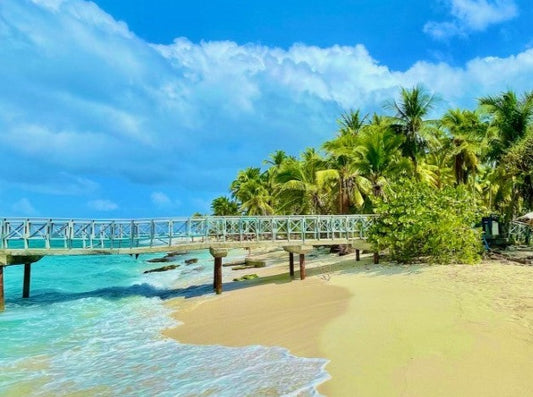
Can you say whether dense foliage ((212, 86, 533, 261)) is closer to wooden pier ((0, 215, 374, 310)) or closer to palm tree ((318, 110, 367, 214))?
palm tree ((318, 110, 367, 214))

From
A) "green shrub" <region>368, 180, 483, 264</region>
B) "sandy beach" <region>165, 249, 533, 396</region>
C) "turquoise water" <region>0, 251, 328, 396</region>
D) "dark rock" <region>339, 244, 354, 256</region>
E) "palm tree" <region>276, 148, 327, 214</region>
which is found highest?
"palm tree" <region>276, 148, 327, 214</region>

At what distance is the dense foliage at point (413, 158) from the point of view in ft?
76.3

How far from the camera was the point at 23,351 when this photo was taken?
11.1 m

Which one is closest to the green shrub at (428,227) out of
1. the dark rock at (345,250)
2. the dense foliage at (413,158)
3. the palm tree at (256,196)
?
the dense foliage at (413,158)

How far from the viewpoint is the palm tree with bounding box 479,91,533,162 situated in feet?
76.4

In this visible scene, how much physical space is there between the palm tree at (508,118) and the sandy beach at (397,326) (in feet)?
33.0

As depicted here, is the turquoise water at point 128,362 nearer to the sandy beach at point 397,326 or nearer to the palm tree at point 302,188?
the sandy beach at point 397,326

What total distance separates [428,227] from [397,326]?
9.74 metres

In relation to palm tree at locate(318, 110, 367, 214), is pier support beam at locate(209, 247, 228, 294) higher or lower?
lower

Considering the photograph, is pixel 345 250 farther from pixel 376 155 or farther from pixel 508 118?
pixel 508 118

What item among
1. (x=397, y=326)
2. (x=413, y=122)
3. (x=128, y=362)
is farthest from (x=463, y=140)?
(x=128, y=362)

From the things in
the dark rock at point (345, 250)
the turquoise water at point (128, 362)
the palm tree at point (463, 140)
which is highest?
the palm tree at point (463, 140)

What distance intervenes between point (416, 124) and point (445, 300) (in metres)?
19.6

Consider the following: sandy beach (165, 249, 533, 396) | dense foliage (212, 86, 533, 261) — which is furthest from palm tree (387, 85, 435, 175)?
sandy beach (165, 249, 533, 396)
